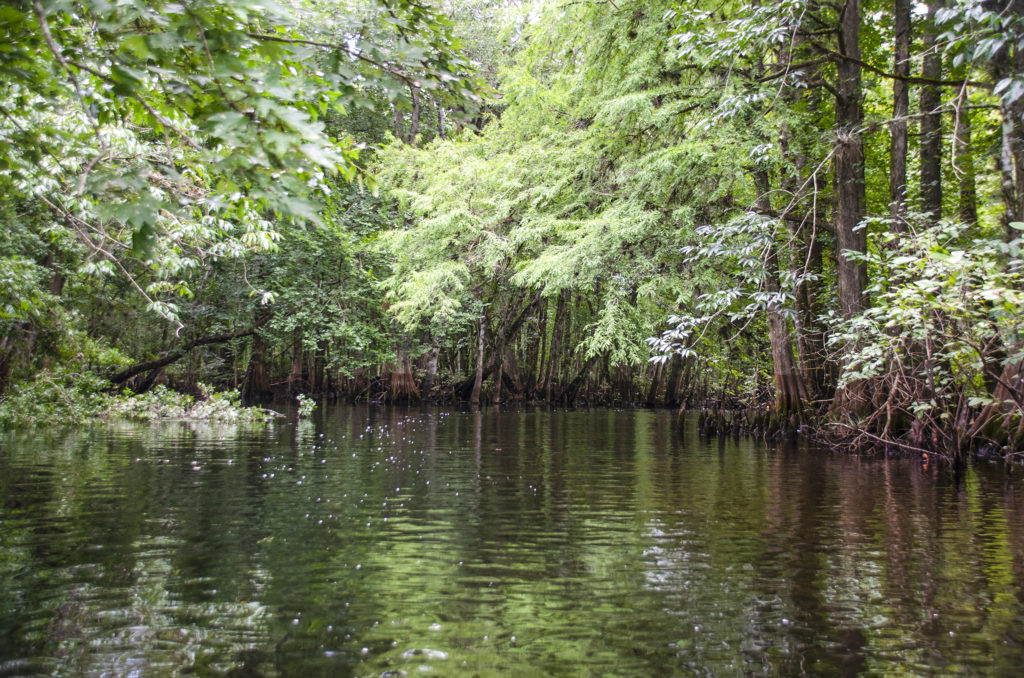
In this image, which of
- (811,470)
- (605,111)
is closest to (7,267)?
(605,111)

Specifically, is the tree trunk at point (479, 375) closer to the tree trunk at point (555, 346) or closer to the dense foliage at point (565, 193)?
the dense foliage at point (565, 193)

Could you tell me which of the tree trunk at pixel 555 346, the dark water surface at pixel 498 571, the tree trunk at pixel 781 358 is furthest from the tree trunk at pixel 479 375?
the dark water surface at pixel 498 571

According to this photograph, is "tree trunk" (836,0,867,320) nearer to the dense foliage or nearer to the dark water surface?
the dense foliage

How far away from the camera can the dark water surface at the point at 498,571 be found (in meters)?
3.04

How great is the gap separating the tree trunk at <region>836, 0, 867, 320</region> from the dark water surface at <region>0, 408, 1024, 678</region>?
3438 millimetres

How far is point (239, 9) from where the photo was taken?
8.82 feet

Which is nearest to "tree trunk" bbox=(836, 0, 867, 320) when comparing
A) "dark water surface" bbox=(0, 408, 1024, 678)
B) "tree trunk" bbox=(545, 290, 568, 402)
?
"dark water surface" bbox=(0, 408, 1024, 678)

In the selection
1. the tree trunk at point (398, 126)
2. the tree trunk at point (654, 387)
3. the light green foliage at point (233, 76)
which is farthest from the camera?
the tree trunk at point (654, 387)

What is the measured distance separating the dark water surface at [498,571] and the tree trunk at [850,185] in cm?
344

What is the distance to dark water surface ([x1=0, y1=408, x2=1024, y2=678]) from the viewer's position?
3039 mm

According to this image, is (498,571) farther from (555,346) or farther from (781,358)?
(555,346)

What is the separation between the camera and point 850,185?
10.9 metres

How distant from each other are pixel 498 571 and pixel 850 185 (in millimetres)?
9191

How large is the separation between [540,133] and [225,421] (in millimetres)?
9228
